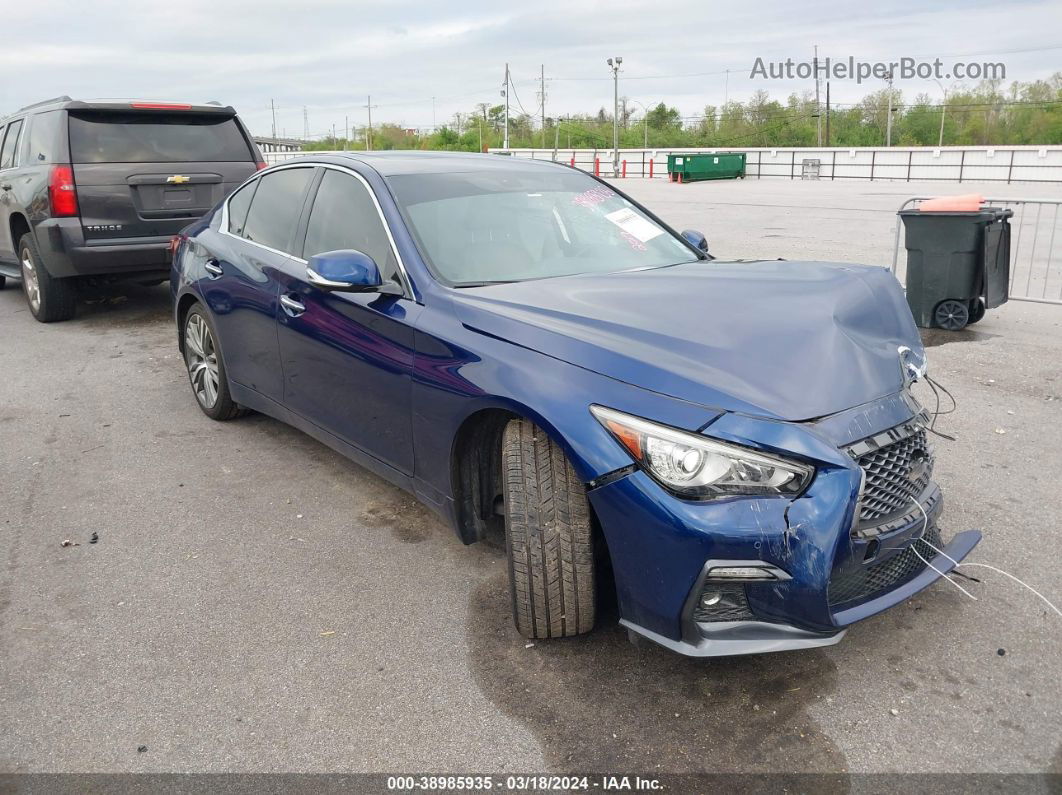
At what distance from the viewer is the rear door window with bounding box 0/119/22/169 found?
30.4ft

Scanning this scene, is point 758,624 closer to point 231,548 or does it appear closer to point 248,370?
point 231,548

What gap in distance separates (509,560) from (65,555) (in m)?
2.16

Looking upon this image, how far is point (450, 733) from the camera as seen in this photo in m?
2.71

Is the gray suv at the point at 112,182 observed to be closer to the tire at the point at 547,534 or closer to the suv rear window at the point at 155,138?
the suv rear window at the point at 155,138

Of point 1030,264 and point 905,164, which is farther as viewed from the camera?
point 905,164

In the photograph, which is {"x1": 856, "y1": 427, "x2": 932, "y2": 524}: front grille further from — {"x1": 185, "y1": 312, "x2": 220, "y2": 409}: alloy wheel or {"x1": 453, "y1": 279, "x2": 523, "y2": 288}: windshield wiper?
{"x1": 185, "y1": 312, "x2": 220, "y2": 409}: alloy wheel

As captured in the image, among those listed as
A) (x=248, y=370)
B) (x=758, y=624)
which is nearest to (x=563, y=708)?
(x=758, y=624)

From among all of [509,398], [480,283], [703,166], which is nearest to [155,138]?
[480,283]

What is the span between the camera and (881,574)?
277cm

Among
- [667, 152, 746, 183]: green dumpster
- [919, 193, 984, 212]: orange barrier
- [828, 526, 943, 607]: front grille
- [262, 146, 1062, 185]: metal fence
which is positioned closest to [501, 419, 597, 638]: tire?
[828, 526, 943, 607]: front grille

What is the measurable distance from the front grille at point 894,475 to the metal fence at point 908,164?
31784mm

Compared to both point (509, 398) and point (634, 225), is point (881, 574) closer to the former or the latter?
point (509, 398)

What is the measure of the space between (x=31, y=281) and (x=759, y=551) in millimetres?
8893

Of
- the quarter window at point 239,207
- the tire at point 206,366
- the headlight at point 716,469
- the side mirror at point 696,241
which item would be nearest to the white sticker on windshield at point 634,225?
the side mirror at point 696,241
